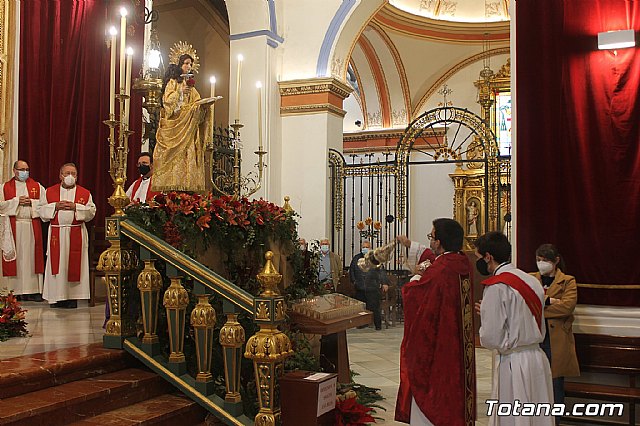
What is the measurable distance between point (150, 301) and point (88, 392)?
81cm

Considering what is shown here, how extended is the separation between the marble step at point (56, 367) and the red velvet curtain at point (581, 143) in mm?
3950

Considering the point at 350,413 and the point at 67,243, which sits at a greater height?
the point at 67,243

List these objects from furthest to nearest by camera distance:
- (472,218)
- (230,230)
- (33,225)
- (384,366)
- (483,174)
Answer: (472,218), (483,174), (384,366), (33,225), (230,230)

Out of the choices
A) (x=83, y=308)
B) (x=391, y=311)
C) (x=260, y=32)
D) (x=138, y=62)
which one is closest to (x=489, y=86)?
(x=391, y=311)

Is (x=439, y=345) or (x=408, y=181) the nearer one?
(x=439, y=345)

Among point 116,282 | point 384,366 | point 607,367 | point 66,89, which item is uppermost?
point 66,89

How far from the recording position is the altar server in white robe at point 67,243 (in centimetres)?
752

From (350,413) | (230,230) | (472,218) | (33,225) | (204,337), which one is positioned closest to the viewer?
(204,337)

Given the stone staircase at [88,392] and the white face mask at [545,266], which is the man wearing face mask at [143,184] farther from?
the white face mask at [545,266]

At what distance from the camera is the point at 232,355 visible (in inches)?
182

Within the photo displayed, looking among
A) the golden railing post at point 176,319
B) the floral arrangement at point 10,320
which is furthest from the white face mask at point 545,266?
the floral arrangement at point 10,320

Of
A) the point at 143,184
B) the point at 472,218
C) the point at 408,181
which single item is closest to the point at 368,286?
the point at 408,181

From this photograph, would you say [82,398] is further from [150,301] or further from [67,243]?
[67,243]

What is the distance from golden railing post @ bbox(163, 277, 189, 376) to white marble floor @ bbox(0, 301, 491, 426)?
0.91 meters
